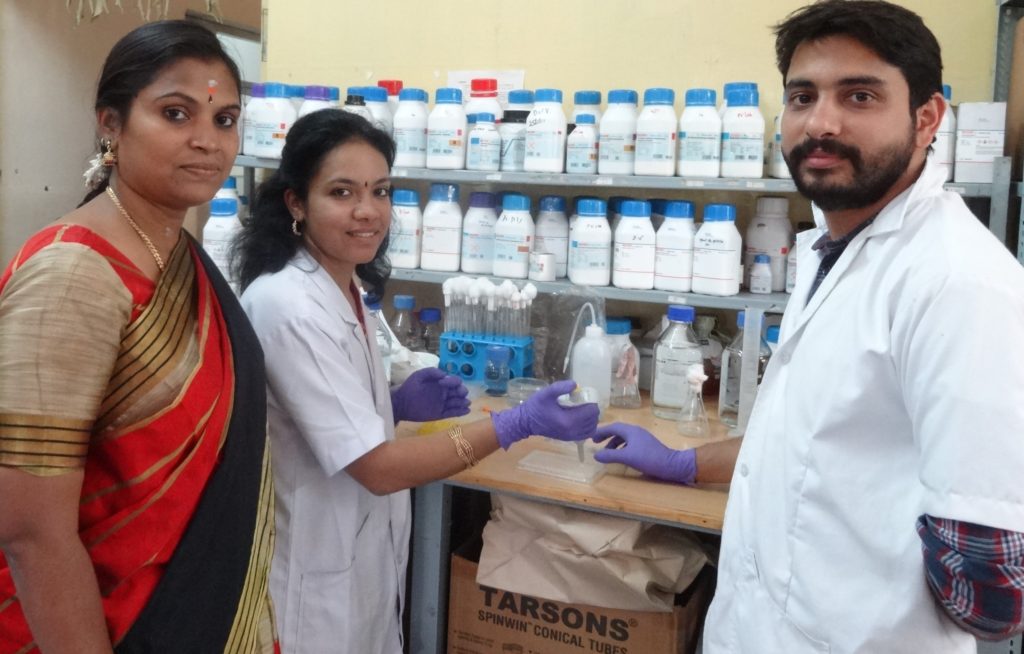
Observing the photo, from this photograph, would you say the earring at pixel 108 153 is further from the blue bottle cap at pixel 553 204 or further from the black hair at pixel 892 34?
the blue bottle cap at pixel 553 204

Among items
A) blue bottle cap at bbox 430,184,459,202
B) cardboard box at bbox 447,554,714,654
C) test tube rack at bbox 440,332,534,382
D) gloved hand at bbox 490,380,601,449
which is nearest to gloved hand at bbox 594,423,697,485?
gloved hand at bbox 490,380,601,449

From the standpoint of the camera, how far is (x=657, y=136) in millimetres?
2084

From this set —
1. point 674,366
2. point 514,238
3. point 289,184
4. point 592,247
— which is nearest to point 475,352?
point 514,238

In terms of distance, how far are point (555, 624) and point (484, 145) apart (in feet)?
4.41

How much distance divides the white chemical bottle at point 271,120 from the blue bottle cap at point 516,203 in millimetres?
748

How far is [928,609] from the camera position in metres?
0.98

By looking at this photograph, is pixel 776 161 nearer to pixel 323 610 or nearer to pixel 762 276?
pixel 762 276

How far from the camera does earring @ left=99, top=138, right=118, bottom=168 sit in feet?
3.53

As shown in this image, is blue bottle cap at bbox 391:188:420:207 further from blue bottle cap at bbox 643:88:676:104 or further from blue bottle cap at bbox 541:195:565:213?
blue bottle cap at bbox 643:88:676:104

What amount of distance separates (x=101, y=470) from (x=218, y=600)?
10.8 inches

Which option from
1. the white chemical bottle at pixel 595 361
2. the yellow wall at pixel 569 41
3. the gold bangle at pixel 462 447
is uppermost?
the yellow wall at pixel 569 41

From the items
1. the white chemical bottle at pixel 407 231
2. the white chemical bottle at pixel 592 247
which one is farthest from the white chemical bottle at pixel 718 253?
the white chemical bottle at pixel 407 231

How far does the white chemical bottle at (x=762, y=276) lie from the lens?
214 centimetres

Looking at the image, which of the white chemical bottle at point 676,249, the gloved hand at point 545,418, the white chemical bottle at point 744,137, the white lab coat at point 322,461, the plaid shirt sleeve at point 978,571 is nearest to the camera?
the plaid shirt sleeve at point 978,571
